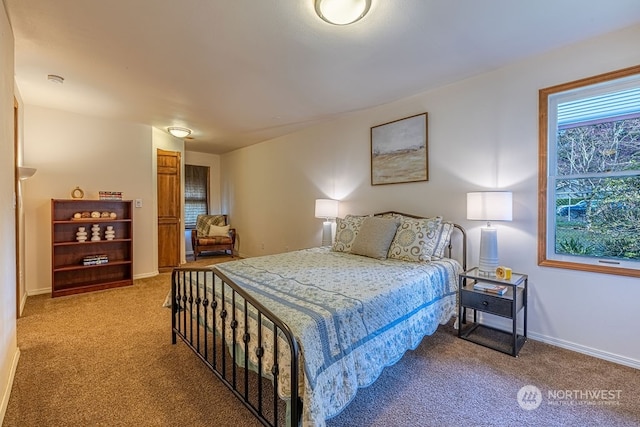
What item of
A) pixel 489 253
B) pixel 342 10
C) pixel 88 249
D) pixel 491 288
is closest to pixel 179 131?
pixel 88 249

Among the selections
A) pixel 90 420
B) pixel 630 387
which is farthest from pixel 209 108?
pixel 630 387

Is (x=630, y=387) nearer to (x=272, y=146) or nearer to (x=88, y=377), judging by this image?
(x=88, y=377)

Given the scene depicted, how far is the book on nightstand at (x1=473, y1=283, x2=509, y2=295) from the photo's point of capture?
2471 millimetres

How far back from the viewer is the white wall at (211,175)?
7.04 meters

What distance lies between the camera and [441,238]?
2.95 m

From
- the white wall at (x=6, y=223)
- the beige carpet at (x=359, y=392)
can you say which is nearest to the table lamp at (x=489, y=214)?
the beige carpet at (x=359, y=392)

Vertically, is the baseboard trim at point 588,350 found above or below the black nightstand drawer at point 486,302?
below

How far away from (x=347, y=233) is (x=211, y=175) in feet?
16.5

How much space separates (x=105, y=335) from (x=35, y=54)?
8.63 ft

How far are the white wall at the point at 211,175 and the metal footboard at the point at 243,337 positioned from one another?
16.5 feet

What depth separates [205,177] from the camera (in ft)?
23.9

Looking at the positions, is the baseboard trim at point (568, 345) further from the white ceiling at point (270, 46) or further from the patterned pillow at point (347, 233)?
the white ceiling at point (270, 46)

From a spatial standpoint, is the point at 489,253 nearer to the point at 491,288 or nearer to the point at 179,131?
the point at 491,288

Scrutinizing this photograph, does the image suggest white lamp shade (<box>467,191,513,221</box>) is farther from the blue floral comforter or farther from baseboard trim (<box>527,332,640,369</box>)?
baseboard trim (<box>527,332,640,369</box>)
